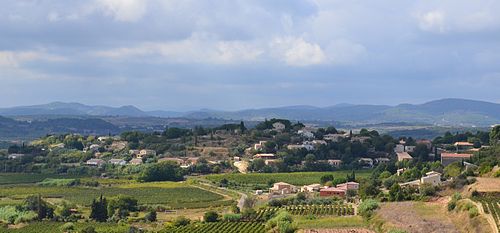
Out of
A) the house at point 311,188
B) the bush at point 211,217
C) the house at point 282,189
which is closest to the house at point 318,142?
the house at point 282,189

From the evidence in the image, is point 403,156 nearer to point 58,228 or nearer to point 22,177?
point 22,177

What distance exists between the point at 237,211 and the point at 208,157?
4001cm

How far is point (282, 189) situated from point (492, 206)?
101 feet

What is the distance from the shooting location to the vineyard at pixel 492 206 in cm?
3396

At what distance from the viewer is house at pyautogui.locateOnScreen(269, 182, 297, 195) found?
2584 inches

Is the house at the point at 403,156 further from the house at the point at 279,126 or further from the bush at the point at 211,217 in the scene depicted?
the bush at the point at 211,217

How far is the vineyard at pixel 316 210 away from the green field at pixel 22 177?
1522 inches

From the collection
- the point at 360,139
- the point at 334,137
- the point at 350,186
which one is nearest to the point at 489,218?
the point at 350,186

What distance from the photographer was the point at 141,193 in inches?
2667

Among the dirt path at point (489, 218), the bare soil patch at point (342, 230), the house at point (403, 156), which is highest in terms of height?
the dirt path at point (489, 218)

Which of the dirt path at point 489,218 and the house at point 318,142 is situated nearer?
the dirt path at point 489,218

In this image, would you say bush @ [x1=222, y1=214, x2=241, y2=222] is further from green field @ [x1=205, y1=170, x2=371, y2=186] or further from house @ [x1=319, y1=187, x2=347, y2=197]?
green field @ [x1=205, y1=170, x2=371, y2=186]

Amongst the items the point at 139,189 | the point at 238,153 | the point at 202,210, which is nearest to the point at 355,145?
the point at 238,153

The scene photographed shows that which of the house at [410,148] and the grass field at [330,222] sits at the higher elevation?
the house at [410,148]
